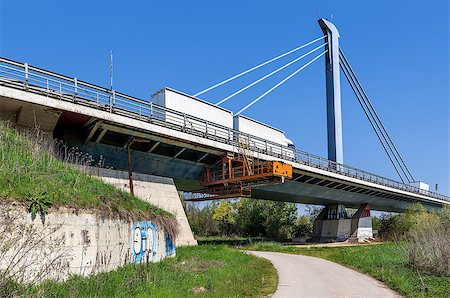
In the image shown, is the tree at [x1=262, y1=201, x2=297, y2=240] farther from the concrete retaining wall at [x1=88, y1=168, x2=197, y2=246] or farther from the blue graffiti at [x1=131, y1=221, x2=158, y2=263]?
the blue graffiti at [x1=131, y1=221, x2=158, y2=263]

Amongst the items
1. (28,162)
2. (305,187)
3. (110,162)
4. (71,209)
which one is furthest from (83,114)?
(305,187)

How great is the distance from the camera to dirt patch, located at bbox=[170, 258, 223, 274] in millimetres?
14083

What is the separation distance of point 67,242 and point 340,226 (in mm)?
44191

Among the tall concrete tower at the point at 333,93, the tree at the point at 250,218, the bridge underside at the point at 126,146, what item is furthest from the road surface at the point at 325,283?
the tree at the point at 250,218

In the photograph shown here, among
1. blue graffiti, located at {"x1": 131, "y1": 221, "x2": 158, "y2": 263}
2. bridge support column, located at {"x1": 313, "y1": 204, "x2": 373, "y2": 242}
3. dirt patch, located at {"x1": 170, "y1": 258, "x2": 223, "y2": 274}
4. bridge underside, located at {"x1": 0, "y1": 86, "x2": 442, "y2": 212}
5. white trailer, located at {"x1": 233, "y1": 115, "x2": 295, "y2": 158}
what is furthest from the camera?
bridge support column, located at {"x1": 313, "y1": 204, "x2": 373, "y2": 242}

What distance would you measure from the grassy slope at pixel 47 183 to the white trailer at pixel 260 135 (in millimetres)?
17263

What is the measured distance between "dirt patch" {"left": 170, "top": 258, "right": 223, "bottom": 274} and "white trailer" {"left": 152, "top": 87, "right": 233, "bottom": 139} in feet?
36.2

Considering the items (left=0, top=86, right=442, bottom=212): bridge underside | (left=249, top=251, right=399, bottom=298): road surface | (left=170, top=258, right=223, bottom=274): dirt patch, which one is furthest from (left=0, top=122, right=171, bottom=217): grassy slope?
(left=249, top=251, right=399, bottom=298): road surface

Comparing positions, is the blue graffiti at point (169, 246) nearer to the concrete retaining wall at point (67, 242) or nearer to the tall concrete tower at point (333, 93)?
the concrete retaining wall at point (67, 242)

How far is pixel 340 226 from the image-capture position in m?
50.1

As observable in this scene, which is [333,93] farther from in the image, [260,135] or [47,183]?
[47,183]

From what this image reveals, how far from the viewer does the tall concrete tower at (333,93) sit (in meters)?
49.1

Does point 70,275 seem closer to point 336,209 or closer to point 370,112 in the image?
point 336,209

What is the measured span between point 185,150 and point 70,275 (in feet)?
60.2
